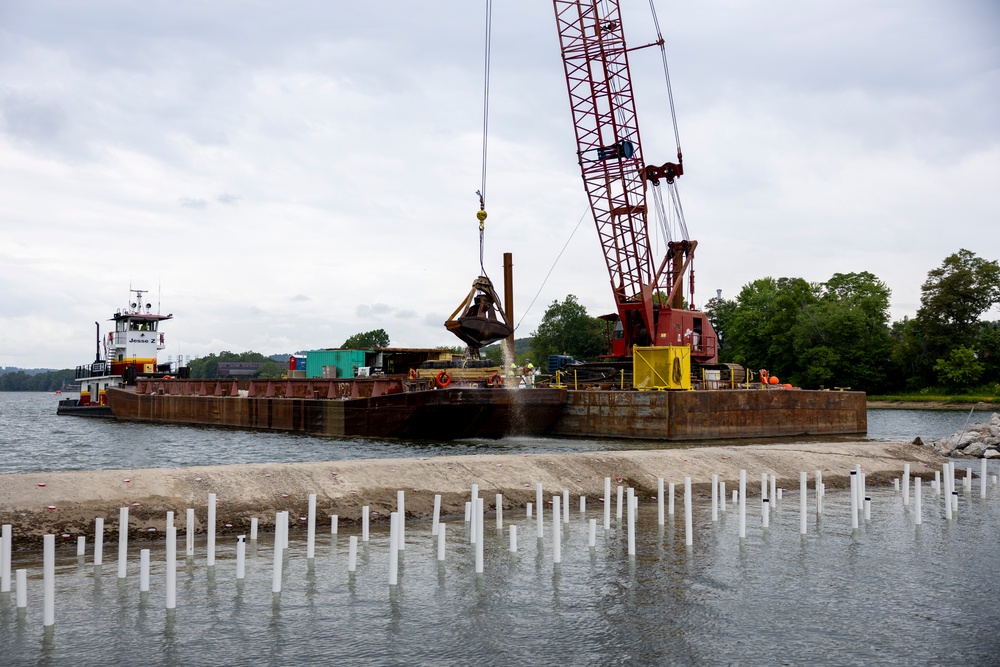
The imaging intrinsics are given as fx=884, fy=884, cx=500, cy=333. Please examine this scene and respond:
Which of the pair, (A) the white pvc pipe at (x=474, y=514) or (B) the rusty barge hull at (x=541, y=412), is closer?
(A) the white pvc pipe at (x=474, y=514)

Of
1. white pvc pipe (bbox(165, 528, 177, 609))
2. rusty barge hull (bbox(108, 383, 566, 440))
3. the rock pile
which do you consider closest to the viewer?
white pvc pipe (bbox(165, 528, 177, 609))

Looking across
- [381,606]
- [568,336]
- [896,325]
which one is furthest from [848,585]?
[568,336]

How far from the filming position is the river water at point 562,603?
418 inches

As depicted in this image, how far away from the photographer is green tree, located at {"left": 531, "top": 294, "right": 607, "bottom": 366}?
16688cm

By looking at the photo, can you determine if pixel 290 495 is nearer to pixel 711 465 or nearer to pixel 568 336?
pixel 711 465

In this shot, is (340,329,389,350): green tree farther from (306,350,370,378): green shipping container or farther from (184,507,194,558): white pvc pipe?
(184,507,194,558): white pvc pipe

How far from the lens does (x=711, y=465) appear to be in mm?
25047

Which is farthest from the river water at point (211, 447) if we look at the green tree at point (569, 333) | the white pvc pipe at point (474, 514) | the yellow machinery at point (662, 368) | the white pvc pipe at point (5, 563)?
the green tree at point (569, 333)

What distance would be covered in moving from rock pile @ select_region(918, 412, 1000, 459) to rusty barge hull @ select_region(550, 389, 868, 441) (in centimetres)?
1022

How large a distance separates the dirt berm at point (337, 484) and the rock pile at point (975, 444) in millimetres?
11793

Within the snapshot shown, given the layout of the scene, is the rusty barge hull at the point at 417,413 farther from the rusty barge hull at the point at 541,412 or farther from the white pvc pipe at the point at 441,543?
the white pvc pipe at the point at 441,543

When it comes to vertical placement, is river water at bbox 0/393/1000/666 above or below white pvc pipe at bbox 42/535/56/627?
below

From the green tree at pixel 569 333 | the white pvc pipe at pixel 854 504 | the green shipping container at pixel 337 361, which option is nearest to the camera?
the white pvc pipe at pixel 854 504

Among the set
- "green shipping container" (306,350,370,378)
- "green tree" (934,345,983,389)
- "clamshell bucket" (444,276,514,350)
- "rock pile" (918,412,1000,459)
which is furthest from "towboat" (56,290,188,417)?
"green tree" (934,345,983,389)
